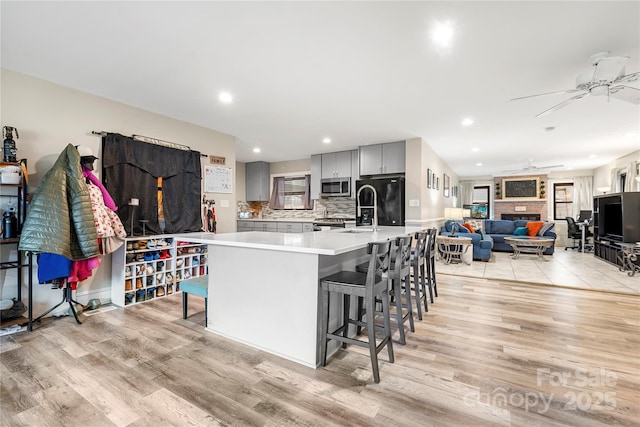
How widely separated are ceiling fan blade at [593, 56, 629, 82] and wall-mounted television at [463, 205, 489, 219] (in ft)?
27.6

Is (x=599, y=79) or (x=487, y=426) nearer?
(x=487, y=426)

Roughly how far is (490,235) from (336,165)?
4.65 meters

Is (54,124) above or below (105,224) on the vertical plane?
above

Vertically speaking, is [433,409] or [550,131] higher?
[550,131]

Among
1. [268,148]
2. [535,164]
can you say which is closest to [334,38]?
[268,148]

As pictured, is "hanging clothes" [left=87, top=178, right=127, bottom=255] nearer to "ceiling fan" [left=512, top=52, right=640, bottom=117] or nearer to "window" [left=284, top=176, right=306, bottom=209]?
"window" [left=284, top=176, right=306, bottom=209]

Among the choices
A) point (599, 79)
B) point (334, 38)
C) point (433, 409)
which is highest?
point (334, 38)

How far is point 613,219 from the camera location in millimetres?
6000

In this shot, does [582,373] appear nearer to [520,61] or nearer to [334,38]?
[520,61]

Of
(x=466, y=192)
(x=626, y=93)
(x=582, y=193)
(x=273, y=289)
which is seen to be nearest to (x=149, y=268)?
(x=273, y=289)

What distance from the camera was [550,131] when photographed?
15.6 feet

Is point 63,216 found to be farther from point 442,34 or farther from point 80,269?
point 442,34

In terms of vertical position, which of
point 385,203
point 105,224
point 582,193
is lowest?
point 105,224

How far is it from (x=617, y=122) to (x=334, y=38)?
481cm
